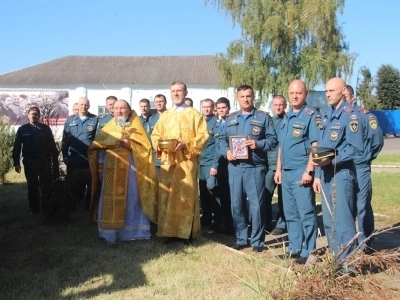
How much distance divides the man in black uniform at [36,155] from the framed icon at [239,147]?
327 cm

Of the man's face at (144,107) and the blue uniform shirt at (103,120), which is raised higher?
the man's face at (144,107)

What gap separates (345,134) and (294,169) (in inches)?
37.2

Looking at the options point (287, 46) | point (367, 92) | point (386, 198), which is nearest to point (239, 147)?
point (386, 198)

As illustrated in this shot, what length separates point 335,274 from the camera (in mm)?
3195

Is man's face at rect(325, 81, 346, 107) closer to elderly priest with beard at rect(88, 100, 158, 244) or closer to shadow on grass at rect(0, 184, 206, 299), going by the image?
shadow on grass at rect(0, 184, 206, 299)

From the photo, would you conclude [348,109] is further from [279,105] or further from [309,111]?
[279,105]

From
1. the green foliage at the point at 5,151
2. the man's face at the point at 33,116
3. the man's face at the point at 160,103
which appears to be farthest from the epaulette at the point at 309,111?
the green foliage at the point at 5,151

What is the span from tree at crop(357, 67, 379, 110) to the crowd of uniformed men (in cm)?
4479

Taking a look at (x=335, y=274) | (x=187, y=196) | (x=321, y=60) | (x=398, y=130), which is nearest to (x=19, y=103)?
(x=321, y=60)

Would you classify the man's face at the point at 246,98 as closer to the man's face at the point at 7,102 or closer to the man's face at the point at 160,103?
the man's face at the point at 160,103

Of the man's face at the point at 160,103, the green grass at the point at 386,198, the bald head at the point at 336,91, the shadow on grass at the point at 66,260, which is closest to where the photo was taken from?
the shadow on grass at the point at 66,260

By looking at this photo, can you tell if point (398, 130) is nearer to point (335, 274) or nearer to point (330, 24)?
point (330, 24)

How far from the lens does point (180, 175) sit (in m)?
6.37

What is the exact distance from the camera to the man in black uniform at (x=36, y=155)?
25.7ft
